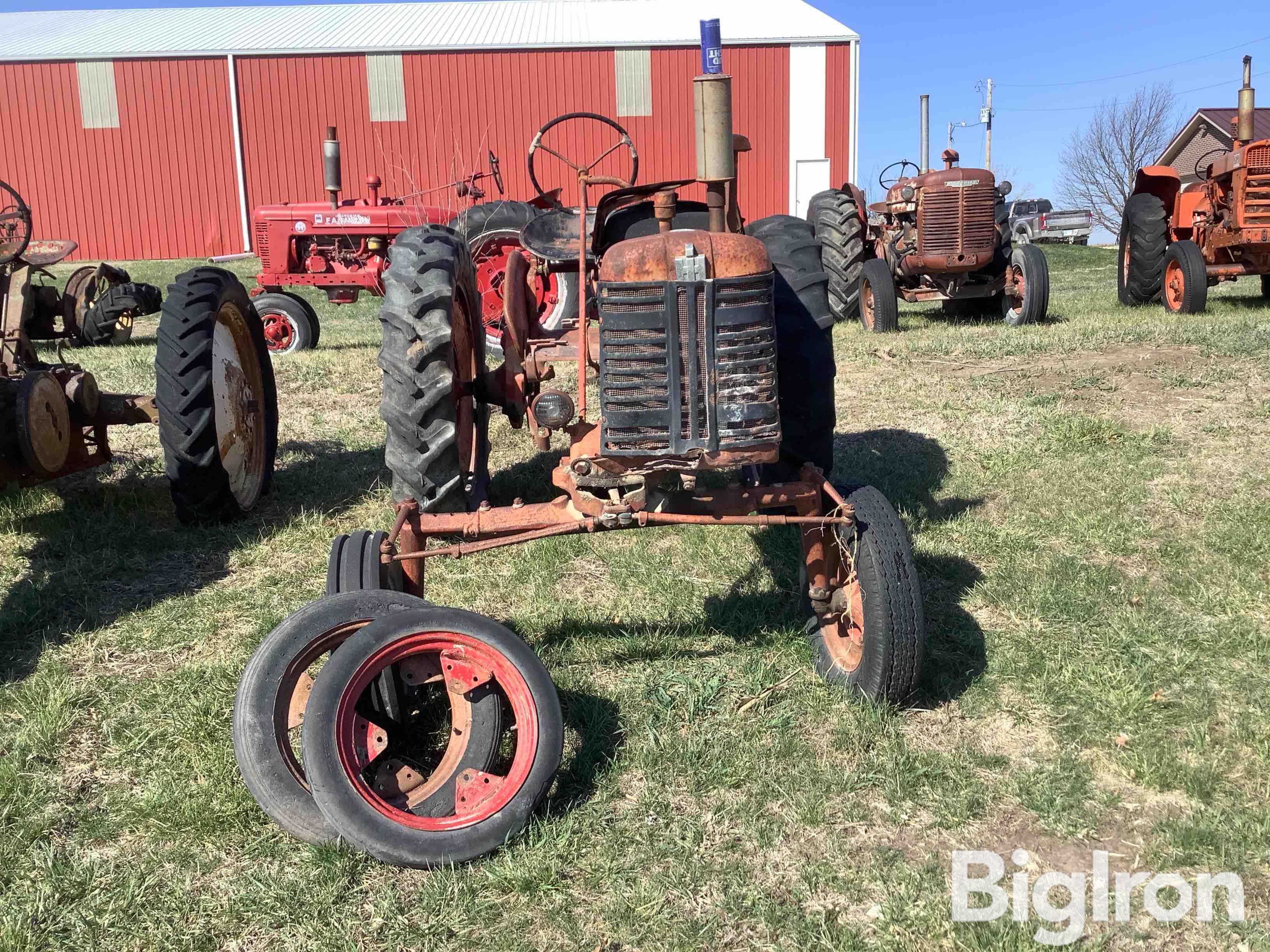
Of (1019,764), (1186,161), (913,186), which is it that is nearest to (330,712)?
(1019,764)

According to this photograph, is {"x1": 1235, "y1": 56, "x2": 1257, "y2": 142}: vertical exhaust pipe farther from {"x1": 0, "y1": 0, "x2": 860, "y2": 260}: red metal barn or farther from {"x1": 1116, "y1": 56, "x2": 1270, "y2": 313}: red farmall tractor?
{"x1": 0, "y1": 0, "x2": 860, "y2": 260}: red metal barn

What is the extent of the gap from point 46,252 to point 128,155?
18616mm

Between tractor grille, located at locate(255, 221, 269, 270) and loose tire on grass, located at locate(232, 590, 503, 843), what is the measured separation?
29.3 feet

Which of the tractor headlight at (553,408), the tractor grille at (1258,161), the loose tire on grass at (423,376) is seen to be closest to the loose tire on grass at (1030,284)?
the tractor grille at (1258,161)

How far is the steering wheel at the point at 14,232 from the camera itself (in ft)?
16.6

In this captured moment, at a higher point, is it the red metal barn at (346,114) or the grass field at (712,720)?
the red metal barn at (346,114)

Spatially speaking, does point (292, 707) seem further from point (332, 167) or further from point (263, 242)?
point (332, 167)

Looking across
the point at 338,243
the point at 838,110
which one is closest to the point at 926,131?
the point at 838,110

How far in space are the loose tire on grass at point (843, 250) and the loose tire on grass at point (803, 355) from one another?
7106 mm

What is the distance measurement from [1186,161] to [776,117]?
27349mm

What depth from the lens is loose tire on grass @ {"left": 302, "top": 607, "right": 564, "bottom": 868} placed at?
245 cm

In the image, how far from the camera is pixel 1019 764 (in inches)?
114

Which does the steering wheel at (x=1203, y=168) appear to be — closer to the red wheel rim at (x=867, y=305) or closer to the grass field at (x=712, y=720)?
the red wheel rim at (x=867, y=305)

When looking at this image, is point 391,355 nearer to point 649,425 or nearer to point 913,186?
point 649,425
